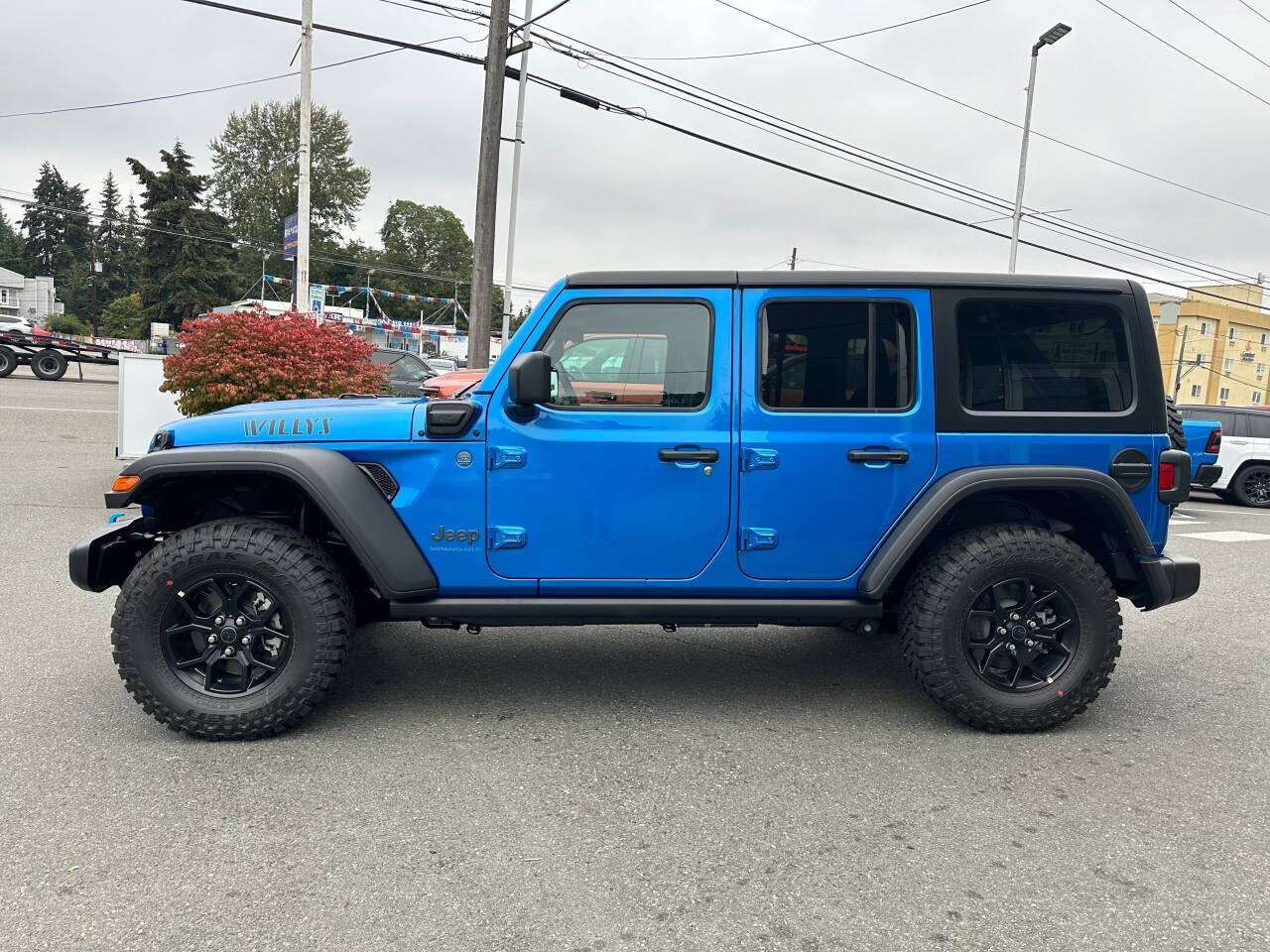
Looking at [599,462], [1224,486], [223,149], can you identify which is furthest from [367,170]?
[599,462]

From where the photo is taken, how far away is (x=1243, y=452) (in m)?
14.0

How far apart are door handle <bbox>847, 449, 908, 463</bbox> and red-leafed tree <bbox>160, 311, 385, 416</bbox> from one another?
20.3 feet

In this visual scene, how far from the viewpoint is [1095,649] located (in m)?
3.75

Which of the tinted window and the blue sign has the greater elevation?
the blue sign

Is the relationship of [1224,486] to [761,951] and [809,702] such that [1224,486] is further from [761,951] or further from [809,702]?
[761,951]

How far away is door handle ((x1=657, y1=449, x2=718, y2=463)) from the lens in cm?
363

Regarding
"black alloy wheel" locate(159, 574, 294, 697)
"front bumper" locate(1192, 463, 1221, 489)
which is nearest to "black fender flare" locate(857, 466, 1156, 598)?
"black alloy wheel" locate(159, 574, 294, 697)

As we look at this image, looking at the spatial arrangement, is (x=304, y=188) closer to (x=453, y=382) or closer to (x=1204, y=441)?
(x=453, y=382)

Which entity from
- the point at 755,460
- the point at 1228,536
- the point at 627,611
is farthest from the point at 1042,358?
the point at 1228,536

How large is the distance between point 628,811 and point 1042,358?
2580 mm

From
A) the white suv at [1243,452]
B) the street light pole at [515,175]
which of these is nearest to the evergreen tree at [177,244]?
the street light pole at [515,175]

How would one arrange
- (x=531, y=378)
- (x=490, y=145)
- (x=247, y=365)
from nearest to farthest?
(x=531, y=378) < (x=247, y=365) < (x=490, y=145)

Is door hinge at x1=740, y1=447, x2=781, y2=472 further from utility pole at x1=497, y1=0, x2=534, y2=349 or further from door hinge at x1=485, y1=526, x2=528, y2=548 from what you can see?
utility pole at x1=497, y1=0, x2=534, y2=349

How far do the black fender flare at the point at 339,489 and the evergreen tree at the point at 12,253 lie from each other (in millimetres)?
122252
